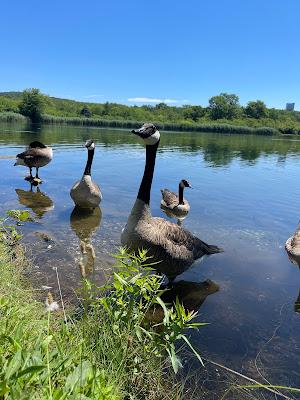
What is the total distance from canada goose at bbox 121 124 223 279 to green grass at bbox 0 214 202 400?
242 centimetres

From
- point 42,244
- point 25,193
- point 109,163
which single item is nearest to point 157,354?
point 42,244

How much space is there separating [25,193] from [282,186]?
12.8 metres

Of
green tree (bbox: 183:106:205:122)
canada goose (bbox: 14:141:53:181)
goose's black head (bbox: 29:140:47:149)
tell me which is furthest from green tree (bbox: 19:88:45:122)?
canada goose (bbox: 14:141:53:181)

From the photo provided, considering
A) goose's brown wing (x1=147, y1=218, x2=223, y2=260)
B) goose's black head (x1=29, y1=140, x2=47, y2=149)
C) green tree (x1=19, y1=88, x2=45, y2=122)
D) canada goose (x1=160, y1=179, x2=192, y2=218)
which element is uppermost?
green tree (x1=19, y1=88, x2=45, y2=122)

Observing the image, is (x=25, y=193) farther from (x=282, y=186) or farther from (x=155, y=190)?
(x=282, y=186)

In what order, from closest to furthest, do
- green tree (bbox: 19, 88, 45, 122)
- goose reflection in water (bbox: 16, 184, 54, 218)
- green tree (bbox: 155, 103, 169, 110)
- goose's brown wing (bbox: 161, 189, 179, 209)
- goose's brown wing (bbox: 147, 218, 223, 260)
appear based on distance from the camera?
goose's brown wing (bbox: 147, 218, 223, 260) < goose reflection in water (bbox: 16, 184, 54, 218) < goose's brown wing (bbox: 161, 189, 179, 209) < green tree (bbox: 19, 88, 45, 122) < green tree (bbox: 155, 103, 169, 110)

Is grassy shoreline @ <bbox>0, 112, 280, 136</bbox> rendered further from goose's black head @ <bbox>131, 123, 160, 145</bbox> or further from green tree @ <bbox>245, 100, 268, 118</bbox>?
goose's black head @ <bbox>131, 123, 160, 145</bbox>

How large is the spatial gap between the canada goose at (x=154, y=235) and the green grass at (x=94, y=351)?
242 cm

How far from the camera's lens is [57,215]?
420 inches

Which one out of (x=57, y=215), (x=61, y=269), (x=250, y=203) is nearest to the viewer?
(x=61, y=269)

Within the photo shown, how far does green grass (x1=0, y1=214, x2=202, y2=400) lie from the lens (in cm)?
215

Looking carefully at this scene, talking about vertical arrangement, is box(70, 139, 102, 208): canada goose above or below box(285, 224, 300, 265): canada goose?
above

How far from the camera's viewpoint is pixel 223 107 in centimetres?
13688

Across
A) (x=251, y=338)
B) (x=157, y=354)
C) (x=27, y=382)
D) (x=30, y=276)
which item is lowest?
(x=251, y=338)
